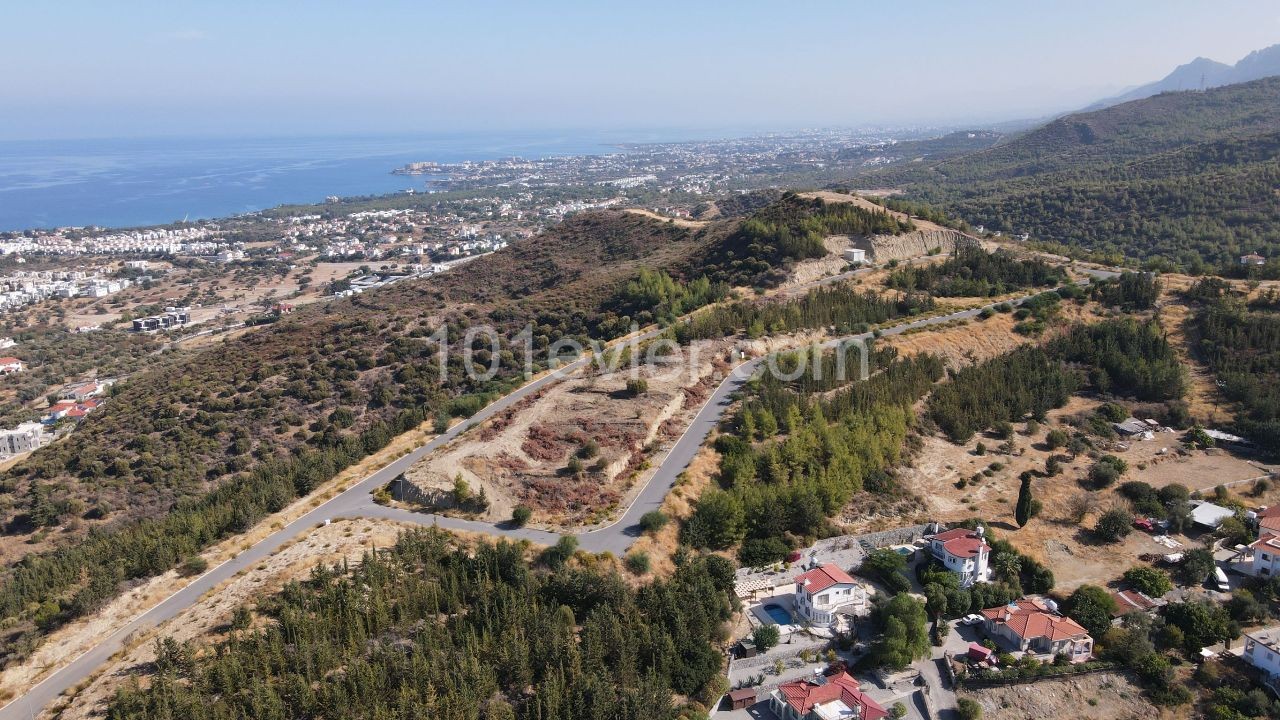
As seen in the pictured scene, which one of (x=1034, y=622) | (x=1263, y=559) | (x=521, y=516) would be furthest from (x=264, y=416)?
(x=1263, y=559)

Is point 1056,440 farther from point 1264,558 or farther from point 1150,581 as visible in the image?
point 1150,581

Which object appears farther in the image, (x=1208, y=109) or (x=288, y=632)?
(x=1208, y=109)

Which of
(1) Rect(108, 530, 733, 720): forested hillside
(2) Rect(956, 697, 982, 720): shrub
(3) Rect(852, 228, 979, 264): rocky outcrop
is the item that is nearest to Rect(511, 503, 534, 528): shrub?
(1) Rect(108, 530, 733, 720): forested hillside

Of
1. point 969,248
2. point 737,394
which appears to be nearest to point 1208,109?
point 969,248

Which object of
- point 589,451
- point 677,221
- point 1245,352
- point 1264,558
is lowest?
point 1264,558

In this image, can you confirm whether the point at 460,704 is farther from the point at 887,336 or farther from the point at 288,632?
the point at 887,336
